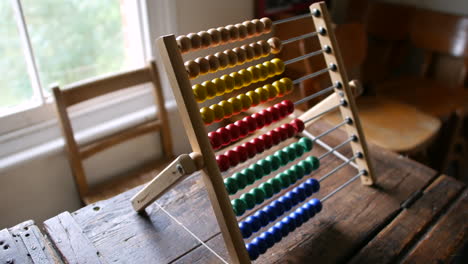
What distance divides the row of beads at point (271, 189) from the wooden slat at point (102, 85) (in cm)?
88

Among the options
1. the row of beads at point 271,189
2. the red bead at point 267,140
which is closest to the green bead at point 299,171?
the row of beads at point 271,189

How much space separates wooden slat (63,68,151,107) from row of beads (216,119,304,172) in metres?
0.85

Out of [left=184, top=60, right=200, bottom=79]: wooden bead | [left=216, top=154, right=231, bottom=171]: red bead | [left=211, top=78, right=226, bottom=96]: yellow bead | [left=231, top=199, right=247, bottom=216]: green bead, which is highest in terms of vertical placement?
[left=184, top=60, right=200, bottom=79]: wooden bead

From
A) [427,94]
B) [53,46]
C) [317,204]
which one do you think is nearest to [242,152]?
[317,204]

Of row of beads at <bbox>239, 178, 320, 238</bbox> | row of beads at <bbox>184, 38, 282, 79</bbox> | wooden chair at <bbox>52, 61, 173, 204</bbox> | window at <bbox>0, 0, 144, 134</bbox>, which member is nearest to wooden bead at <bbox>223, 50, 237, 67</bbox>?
row of beads at <bbox>184, 38, 282, 79</bbox>

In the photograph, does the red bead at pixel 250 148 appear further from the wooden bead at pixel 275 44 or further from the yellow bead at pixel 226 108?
the wooden bead at pixel 275 44

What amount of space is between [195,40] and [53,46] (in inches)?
40.8

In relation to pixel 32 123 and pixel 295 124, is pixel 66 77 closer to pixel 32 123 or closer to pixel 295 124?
pixel 32 123

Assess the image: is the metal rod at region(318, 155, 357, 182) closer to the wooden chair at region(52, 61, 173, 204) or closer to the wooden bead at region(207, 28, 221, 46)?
the wooden bead at region(207, 28, 221, 46)

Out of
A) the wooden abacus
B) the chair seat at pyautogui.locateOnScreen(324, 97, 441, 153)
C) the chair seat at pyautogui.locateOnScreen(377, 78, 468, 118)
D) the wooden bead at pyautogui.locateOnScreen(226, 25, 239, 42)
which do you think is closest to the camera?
the wooden abacus

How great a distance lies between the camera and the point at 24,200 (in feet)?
4.97

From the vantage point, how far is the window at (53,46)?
1.46 metres

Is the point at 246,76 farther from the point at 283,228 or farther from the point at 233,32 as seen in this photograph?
the point at 283,228

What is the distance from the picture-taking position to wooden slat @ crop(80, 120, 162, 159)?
5.10 ft
